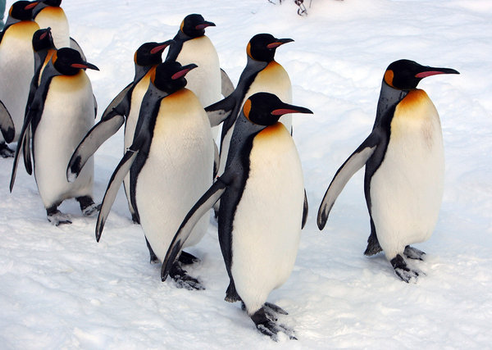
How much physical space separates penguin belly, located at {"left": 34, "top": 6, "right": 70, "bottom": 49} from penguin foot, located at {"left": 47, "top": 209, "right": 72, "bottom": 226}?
1958 millimetres

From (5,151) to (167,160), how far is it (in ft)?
8.12

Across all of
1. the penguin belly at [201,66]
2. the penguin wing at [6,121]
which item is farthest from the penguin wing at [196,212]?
the penguin wing at [6,121]

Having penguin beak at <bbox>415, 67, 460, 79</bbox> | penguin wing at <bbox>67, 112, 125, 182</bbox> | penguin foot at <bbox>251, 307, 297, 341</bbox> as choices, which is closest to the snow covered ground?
penguin foot at <bbox>251, 307, 297, 341</bbox>

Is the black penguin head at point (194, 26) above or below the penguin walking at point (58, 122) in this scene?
above

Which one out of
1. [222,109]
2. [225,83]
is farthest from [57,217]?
[225,83]

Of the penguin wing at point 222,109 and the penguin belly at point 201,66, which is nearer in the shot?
the penguin wing at point 222,109

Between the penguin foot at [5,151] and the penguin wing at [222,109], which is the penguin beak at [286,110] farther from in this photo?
the penguin foot at [5,151]

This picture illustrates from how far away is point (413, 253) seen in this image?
11.1ft

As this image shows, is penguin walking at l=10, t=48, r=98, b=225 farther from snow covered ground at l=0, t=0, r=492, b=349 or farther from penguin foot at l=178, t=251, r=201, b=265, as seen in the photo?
penguin foot at l=178, t=251, r=201, b=265

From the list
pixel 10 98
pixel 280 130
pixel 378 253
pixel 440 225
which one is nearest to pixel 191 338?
pixel 280 130

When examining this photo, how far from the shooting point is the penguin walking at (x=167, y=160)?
295 cm

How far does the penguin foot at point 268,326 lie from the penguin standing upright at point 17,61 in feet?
9.74

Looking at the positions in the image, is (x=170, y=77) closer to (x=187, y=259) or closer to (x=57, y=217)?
(x=187, y=259)

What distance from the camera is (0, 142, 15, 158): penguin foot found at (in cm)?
487
